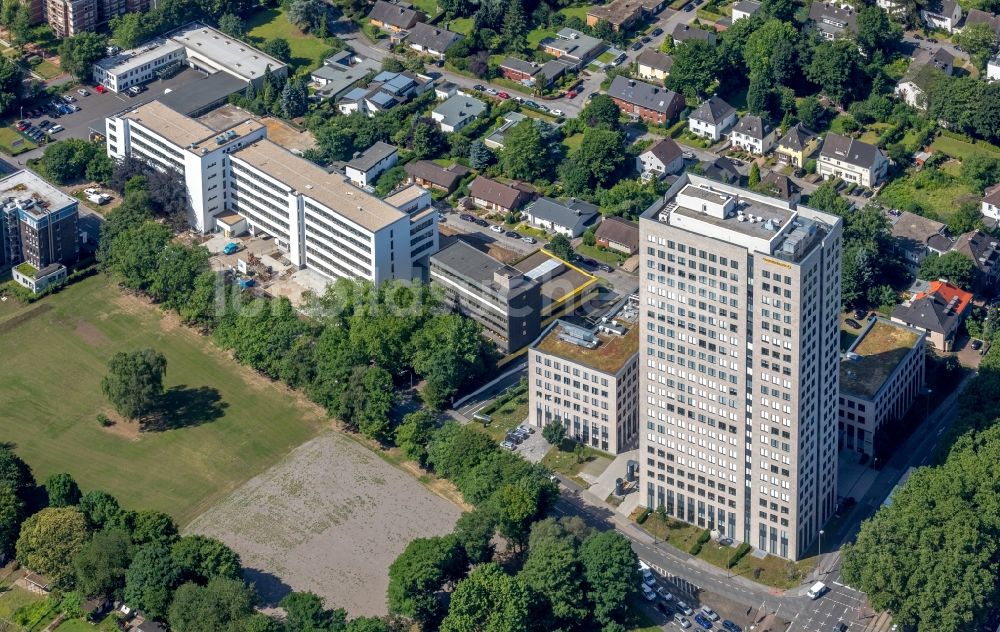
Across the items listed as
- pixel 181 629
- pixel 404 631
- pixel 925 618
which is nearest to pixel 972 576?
pixel 925 618

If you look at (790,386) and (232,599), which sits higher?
(790,386)

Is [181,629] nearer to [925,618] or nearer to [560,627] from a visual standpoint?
[560,627]

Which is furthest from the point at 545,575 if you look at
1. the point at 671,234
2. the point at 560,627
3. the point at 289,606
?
the point at 671,234

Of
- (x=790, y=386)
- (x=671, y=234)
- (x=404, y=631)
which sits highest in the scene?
(x=671, y=234)

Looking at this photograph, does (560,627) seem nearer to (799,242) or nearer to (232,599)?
(232,599)

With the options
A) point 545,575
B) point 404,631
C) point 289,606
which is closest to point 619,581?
point 545,575

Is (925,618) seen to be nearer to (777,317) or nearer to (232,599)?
(777,317)

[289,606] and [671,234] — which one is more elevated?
[671,234]
